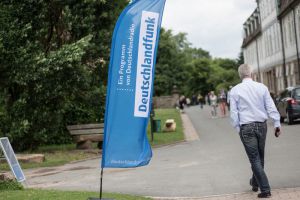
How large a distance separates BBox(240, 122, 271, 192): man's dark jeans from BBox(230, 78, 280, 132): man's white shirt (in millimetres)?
87

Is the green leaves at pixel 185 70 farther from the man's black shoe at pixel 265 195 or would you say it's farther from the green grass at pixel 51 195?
the man's black shoe at pixel 265 195

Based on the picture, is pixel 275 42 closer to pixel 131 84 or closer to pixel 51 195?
pixel 51 195

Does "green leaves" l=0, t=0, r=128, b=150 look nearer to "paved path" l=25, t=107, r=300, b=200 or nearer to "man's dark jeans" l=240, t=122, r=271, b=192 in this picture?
"paved path" l=25, t=107, r=300, b=200

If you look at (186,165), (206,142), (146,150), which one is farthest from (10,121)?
(146,150)

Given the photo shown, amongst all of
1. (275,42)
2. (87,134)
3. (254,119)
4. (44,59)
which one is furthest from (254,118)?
(275,42)

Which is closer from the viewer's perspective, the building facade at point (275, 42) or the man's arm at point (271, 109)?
the man's arm at point (271, 109)

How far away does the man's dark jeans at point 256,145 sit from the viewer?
26.7 ft

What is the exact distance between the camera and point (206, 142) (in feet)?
64.8

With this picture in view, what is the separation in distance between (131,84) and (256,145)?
77.5 inches

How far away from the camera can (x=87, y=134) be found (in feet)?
63.8

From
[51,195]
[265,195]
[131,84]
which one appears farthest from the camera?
[51,195]

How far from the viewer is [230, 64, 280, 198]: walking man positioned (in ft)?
26.9

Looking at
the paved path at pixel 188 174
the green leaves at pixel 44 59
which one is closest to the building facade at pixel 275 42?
the green leaves at pixel 44 59

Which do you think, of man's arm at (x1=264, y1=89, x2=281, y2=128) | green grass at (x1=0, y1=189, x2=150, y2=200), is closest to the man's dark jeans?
man's arm at (x1=264, y1=89, x2=281, y2=128)
